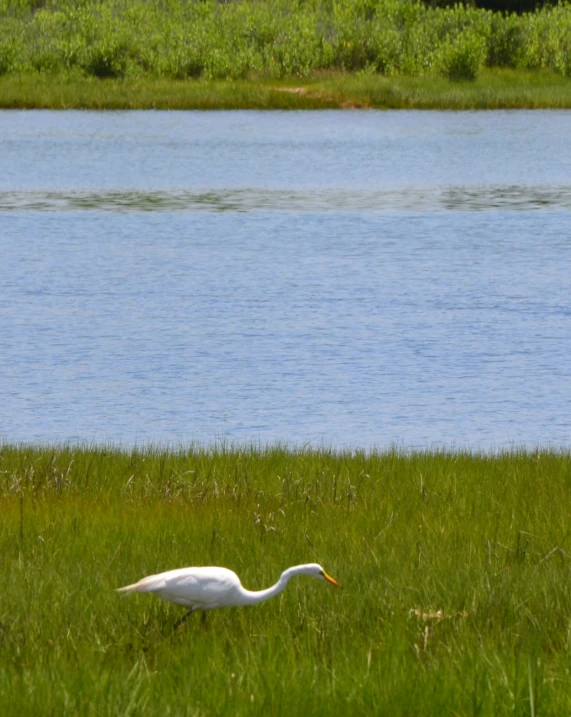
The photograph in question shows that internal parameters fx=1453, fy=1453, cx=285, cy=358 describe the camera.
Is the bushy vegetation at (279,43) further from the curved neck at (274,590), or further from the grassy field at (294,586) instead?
the curved neck at (274,590)

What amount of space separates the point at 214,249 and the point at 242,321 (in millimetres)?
6719

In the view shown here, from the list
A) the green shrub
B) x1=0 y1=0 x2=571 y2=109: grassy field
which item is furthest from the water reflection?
the green shrub

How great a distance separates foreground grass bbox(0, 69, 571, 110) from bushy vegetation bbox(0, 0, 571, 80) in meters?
2.95

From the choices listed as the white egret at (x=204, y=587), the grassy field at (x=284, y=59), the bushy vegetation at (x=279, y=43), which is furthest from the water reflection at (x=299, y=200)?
the bushy vegetation at (x=279, y=43)

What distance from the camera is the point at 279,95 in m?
51.6

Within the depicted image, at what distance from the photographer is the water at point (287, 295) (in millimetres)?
12562

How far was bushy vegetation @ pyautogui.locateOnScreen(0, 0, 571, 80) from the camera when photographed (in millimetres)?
58000

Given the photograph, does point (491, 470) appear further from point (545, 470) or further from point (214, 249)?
point (214, 249)

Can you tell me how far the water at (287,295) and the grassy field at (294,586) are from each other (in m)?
2.46

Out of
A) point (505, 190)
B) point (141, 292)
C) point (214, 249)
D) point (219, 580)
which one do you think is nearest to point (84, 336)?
point (141, 292)

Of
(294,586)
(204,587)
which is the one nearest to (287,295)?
(294,586)

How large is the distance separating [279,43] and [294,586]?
184ft

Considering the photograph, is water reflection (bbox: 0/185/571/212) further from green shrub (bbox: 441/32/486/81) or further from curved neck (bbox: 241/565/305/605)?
green shrub (bbox: 441/32/486/81)

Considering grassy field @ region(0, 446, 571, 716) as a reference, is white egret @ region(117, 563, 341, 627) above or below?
above
